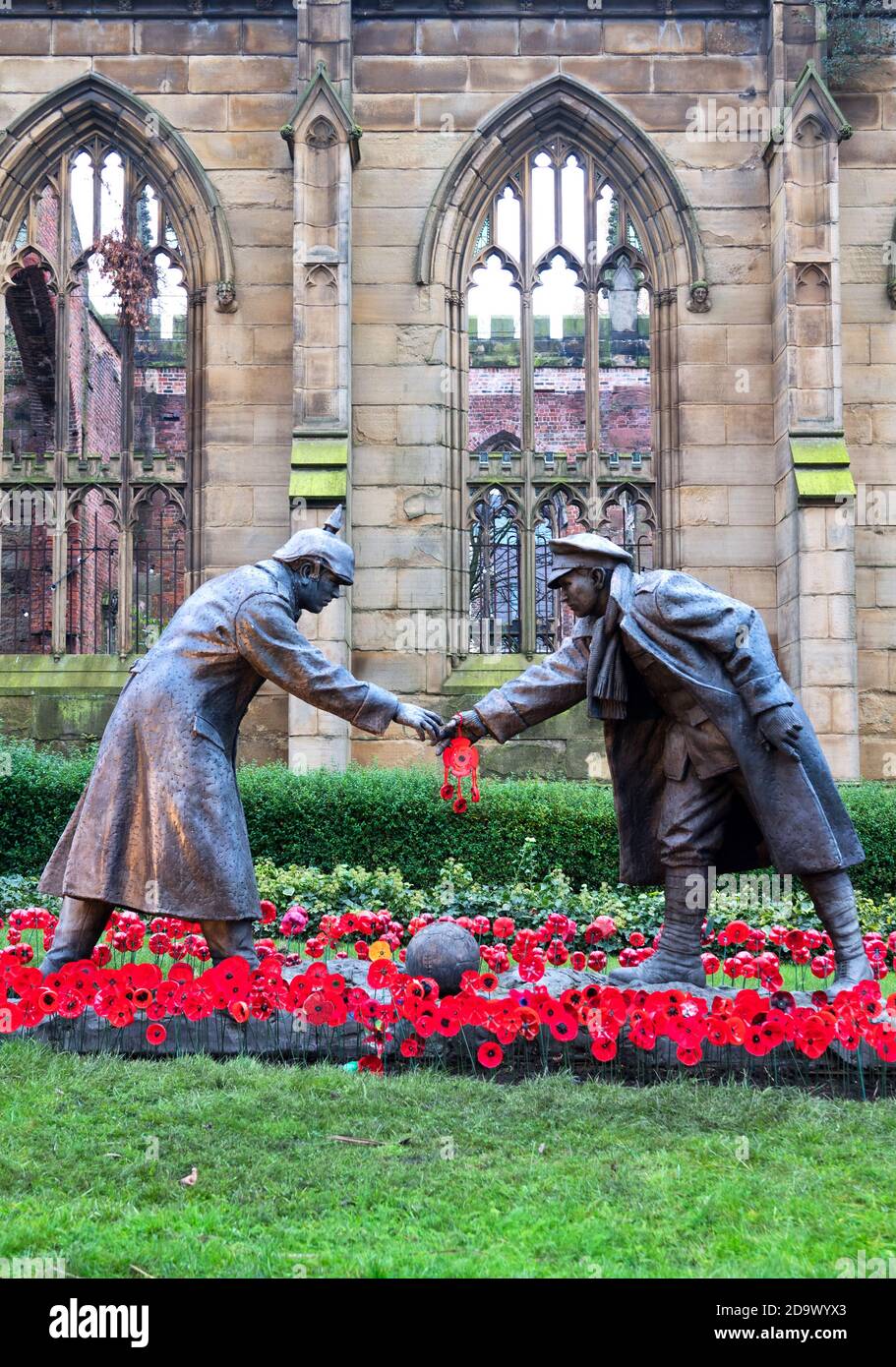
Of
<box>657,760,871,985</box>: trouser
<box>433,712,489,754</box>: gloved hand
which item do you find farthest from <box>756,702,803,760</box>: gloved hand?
<box>433,712,489,754</box>: gloved hand

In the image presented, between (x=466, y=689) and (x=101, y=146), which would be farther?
(x=101, y=146)

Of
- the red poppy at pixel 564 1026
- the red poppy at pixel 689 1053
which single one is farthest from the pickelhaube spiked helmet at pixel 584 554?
the red poppy at pixel 689 1053

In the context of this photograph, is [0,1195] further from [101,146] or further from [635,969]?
[101,146]

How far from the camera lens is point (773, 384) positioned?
13.8m

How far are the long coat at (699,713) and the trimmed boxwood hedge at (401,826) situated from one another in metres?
4.32

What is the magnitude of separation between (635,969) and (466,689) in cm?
777

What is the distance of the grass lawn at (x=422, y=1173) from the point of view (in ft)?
10.8

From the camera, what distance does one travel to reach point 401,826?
33.6 feet

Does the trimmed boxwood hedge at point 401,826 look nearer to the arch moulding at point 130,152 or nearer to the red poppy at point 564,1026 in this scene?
the red poppy at point 564,1026

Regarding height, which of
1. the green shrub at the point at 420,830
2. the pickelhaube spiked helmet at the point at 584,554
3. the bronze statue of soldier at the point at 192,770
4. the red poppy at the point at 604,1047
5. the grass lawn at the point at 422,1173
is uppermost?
the pickelhaube spiked helmet at the point at 584,554

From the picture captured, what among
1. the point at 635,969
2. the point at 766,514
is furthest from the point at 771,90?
the point at 635,969

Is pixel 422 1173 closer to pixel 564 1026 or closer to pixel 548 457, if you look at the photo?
pixel 564 1026

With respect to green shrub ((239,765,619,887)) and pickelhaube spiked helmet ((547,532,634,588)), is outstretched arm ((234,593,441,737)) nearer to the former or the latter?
pickelhaube spiked helmet ((547,532,634,588))

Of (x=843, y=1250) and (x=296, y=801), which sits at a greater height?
(x=296, y=801)
